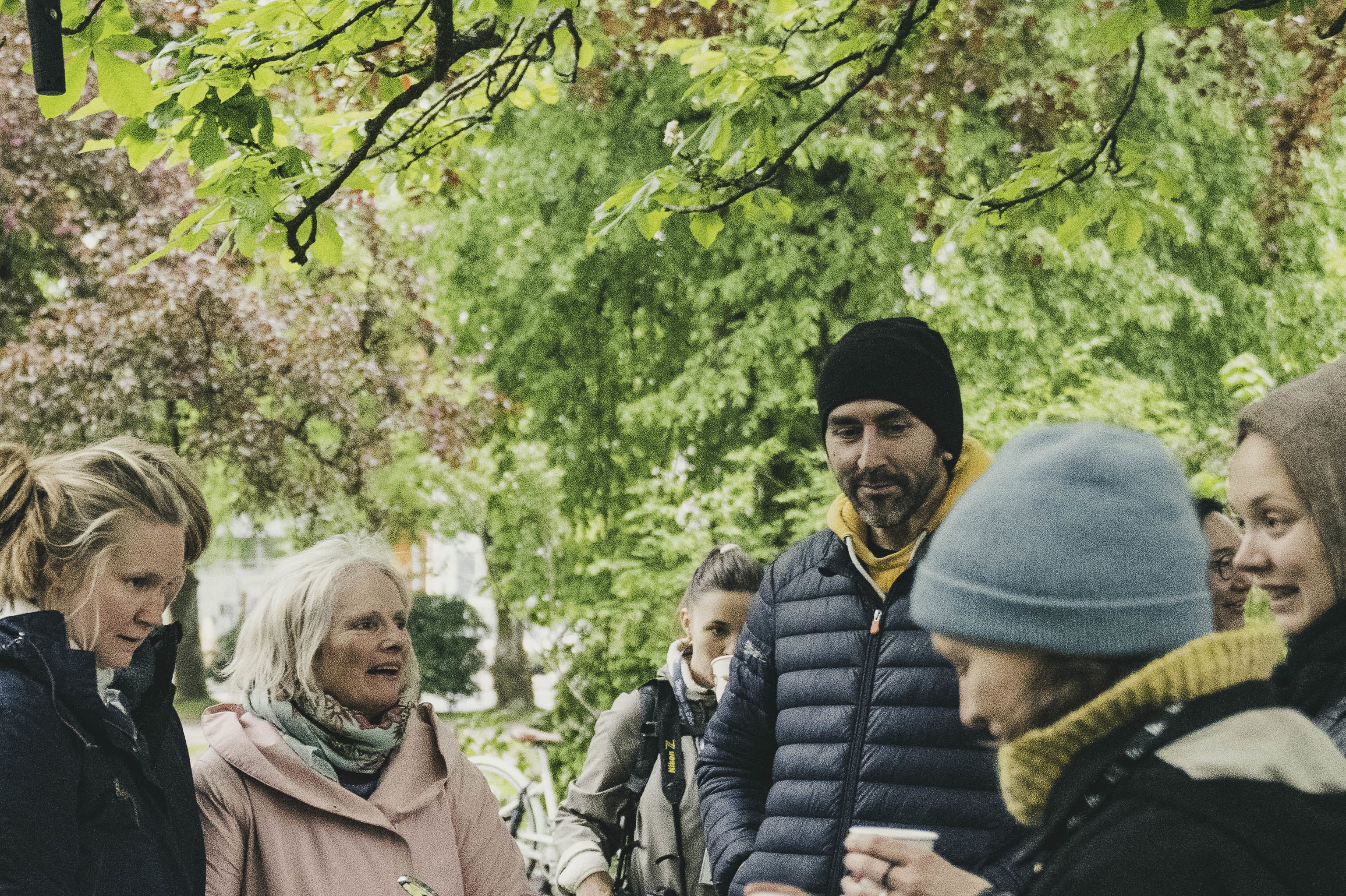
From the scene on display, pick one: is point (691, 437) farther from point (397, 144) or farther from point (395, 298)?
point (397, 144)

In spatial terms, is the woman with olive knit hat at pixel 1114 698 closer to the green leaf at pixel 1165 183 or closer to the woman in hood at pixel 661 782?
the woman in hood at pixel 661 782

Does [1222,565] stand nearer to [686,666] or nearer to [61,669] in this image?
[686,666]

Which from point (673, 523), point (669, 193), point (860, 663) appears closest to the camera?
point (860, 663)

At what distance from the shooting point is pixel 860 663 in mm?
2643

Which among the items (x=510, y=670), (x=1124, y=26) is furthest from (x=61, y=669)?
(x=510, y=670)

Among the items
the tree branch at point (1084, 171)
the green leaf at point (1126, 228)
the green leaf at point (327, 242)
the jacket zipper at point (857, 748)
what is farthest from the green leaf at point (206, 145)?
the green leaf at point (1126, 228)

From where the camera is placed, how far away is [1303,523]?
1.97 m

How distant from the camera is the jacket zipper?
2.56 m

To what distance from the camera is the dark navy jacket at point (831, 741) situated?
245 centimetres

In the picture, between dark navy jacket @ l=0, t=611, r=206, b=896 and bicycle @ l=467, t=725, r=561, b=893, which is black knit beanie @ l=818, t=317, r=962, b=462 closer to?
dark navy jacket @ l=0, t=611, r=206, b=896

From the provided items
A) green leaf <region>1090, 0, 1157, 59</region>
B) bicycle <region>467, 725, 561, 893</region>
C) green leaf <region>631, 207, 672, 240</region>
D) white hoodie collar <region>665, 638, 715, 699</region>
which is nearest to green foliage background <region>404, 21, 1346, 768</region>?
bicycle <region>467, 725, 561, 893</region>

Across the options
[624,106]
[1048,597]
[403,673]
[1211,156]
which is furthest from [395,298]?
[1048,597]

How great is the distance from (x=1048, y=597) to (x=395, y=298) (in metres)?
12.9

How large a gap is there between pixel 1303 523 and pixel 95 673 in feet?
6.67
